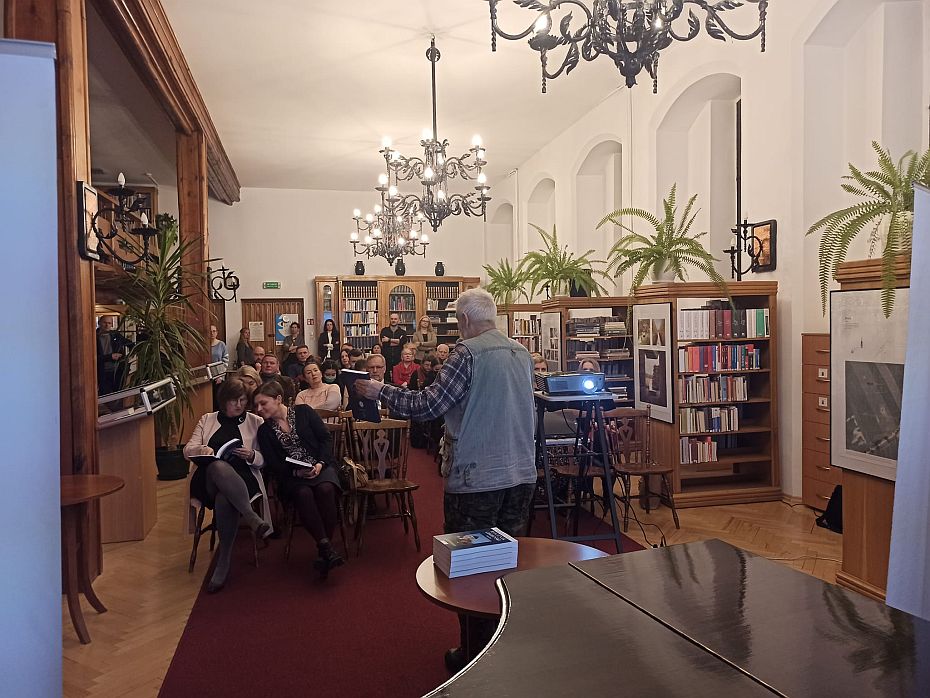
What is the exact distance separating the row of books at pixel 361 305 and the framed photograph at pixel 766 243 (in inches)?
348

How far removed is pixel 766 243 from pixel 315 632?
5.18 meters

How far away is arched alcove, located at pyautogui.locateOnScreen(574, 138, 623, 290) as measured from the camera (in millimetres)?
10344

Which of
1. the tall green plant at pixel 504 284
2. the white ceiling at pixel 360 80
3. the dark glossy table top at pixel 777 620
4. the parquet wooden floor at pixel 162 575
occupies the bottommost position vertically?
the parquet wooden floor at pixel 162 575

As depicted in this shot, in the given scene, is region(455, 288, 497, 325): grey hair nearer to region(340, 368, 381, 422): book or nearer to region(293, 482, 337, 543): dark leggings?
region(340, 368, 381, 422): book

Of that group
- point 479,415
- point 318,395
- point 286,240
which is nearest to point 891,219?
point 479,415

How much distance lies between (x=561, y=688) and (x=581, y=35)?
3.10 m

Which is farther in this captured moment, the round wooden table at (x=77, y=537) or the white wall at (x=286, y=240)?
the white wall at (x=286, y=240)

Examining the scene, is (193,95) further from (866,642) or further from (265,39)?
(866,642)

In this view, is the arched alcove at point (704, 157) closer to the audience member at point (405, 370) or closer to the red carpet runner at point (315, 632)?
the audience member at point (405, 370)

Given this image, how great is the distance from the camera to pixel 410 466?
7984mm

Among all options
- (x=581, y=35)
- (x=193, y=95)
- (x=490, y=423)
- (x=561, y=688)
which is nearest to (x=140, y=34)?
(x=193, y=95)

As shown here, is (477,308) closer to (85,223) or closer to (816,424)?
(85,223)

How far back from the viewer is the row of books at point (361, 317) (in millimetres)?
14000

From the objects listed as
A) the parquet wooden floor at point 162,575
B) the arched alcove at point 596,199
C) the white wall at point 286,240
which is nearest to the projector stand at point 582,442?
the parquet wooden floor at point 162,575
